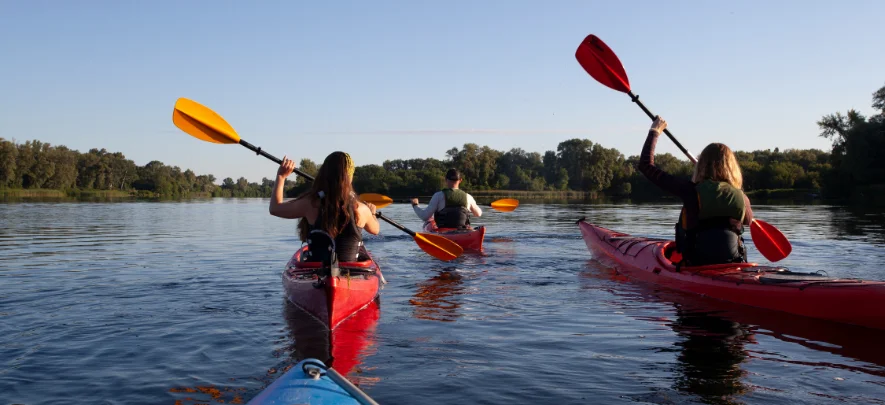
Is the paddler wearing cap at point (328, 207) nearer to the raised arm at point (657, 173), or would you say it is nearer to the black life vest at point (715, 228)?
the raised arm at point (657, 173)

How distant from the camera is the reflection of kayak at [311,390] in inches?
96.9

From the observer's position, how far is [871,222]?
61.8 feet

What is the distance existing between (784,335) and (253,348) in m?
4.26

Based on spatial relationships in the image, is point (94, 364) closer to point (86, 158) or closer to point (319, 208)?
point (319, 208)

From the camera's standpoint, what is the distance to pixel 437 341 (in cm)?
509

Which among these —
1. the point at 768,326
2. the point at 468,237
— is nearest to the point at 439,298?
the point at 768,326

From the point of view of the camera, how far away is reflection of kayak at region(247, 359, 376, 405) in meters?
2.46

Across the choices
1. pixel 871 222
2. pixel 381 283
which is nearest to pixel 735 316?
pixel 381 283

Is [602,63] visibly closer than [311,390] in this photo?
No

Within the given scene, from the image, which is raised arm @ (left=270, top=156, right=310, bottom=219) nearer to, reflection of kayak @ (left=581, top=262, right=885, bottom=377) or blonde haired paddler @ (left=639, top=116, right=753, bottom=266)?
reflection of kayak @ (left=581, top=262, right=885, bottom=377)

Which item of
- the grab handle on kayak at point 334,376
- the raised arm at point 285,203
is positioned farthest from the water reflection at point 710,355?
the raised arm at point 285,203

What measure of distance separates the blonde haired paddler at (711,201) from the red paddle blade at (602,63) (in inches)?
75.3

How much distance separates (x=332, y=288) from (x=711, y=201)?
393cm

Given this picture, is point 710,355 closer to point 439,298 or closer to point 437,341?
point 437,341
